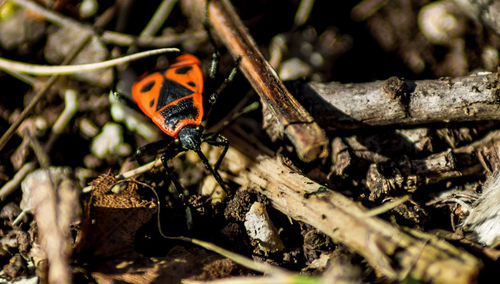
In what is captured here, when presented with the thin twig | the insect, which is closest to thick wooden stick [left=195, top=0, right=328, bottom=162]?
the insect

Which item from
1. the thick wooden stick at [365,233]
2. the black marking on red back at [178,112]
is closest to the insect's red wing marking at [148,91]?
the black marking on red back at [178,112]

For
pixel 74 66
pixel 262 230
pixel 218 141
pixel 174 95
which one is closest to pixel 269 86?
pixel 218 141

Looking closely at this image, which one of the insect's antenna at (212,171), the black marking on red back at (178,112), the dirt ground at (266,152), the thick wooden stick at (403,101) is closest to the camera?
the dirt ground at (266,152)

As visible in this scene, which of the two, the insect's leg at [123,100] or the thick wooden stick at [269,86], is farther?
the insect's leg at [123,100]

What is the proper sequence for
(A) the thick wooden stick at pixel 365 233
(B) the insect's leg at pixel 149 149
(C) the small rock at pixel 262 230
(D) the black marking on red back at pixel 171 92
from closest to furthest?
1. (A) the thick wooden stick at pixel 365 233
2. (C) the small rock at pixel 262 230
3. (B) the insect's leg at pixel 149 149
4. (D) the black marking on red back at pixel 171 92

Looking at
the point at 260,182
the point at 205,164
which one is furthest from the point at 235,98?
the point at 260,182

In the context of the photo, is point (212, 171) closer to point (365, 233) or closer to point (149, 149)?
point (149, 149)

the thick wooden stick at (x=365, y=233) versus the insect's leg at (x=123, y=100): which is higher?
the insect's leg at (x=123, y=100)

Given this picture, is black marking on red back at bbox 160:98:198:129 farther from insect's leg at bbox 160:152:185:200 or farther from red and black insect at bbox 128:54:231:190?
insect's leg at bbox 160:152:185:200

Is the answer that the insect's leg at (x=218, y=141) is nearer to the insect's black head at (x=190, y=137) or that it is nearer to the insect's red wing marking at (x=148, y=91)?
the insect's black head at (x=190, y=137)
